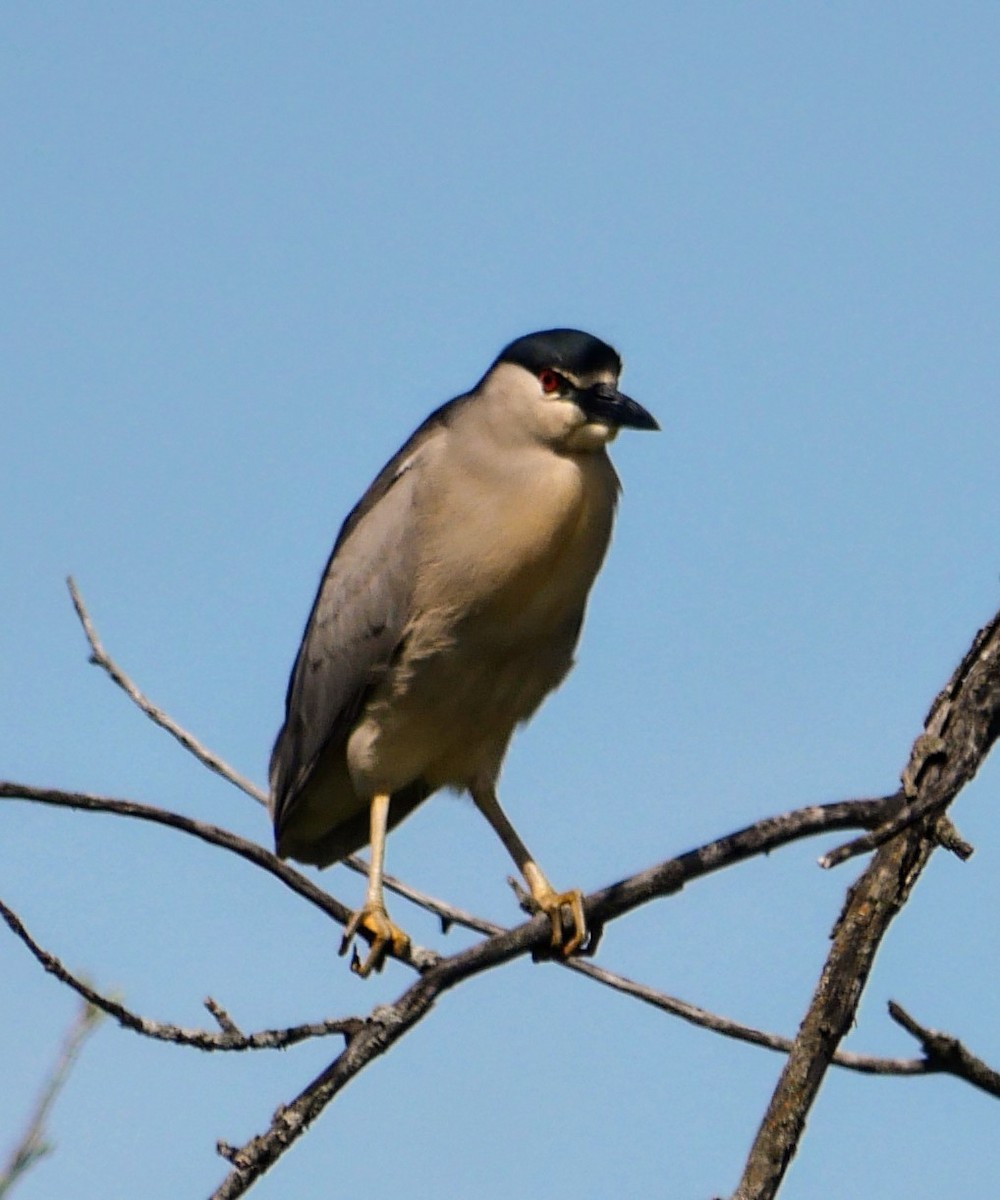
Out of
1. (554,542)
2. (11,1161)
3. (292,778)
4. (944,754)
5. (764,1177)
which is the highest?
(554,542)

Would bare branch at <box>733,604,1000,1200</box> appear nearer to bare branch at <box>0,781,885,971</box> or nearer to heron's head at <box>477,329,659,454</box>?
bare branch at <box>0,781,885,971</box>

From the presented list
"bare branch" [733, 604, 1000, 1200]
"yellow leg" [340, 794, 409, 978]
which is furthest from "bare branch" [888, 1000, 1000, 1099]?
"yellow leg" [340, 794, 409, 978]

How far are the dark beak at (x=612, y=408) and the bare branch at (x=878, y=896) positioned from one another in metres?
2.39

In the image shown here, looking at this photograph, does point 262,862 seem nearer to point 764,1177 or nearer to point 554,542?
point 764,1177

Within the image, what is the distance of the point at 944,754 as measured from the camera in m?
2.90

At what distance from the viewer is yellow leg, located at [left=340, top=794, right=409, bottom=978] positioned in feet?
15.9

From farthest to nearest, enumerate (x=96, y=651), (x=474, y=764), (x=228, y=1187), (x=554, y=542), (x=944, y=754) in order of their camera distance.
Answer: (x=474, y=764)
(x=554, y=542)
(x=96, y=651)
(x=228, y=1187)
(x=944, y=754)

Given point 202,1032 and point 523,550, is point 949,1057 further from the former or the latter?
point 523,550

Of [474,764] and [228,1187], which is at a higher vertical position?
[474,764]

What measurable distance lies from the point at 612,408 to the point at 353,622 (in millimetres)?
1109

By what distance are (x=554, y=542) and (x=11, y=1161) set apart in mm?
2799

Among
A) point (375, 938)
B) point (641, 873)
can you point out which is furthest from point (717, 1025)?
point (375, 938)

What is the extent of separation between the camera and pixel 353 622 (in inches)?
225

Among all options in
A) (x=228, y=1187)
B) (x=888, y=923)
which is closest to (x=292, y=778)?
(x=228, y=1187)
